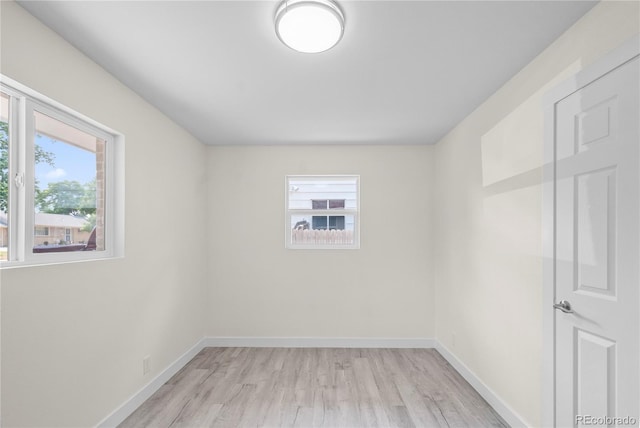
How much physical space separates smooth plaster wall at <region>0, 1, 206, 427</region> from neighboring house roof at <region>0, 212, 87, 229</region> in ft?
0.92

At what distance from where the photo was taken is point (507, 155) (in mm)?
2428

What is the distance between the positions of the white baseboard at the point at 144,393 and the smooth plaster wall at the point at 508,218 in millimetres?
2849

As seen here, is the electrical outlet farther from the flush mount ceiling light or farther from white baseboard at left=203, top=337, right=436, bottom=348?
the flush mount ceiling light

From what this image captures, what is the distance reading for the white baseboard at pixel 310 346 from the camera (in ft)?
8.14

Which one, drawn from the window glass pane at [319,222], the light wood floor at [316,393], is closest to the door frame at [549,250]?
the light wood floor at [316,393]

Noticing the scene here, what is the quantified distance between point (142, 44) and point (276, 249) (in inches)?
106

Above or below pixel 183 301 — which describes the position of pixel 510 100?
above

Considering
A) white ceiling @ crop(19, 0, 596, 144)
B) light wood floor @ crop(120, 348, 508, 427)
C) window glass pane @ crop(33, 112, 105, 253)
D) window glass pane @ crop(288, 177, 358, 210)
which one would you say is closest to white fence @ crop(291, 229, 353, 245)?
window glass pane @ crop(288, 177, 358, 210)

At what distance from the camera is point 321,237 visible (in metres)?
4.21

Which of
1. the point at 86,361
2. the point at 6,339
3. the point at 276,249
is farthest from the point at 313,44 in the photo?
the point at 276,249

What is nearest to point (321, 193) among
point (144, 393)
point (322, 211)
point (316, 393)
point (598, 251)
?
point (322, 211)

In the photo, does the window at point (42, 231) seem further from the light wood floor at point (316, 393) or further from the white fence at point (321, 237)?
the white fence at point (321, 237)

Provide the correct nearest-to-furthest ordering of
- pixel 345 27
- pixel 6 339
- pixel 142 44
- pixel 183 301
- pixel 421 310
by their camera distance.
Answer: pixel 6 339
pixel 345 27
pixel 142 44
pixel 183 301
pixel 421 310

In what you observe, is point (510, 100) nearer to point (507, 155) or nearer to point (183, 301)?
point (507, 155)
